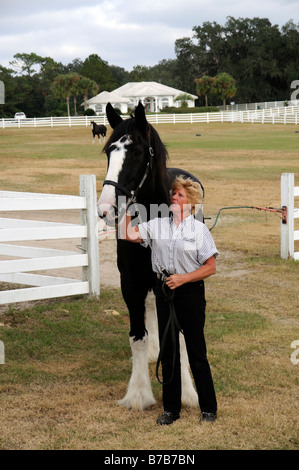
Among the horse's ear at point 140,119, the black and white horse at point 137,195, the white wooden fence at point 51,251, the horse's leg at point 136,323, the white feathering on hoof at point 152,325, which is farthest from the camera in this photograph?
the white wooden fence at point 51,251

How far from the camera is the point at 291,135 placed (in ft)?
132

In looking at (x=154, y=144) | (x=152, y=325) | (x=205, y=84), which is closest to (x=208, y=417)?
(x=152, y=325)

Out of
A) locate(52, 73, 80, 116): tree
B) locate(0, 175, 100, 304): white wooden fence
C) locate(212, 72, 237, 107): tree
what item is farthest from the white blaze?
locate(212, 72, 237, 107): tree

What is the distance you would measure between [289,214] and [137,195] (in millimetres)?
6570

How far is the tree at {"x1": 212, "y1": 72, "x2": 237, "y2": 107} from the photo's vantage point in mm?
69938

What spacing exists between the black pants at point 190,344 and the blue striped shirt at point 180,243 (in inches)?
6.0

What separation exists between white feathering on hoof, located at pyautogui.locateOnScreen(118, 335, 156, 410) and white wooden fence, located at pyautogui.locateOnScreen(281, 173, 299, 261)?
6.11 meters

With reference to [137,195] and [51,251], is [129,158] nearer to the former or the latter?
[137,195]

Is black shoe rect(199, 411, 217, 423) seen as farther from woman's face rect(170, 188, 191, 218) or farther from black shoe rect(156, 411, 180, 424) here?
woman's face rect(170, 188, 191, 218)

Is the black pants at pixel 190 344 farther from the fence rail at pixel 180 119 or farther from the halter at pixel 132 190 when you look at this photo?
the fence rail at pixel 180 119

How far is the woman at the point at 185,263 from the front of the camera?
4141 millimetres

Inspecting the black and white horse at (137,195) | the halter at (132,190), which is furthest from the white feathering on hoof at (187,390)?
the halter at (132,190)

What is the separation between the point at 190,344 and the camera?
4254 millimetres
